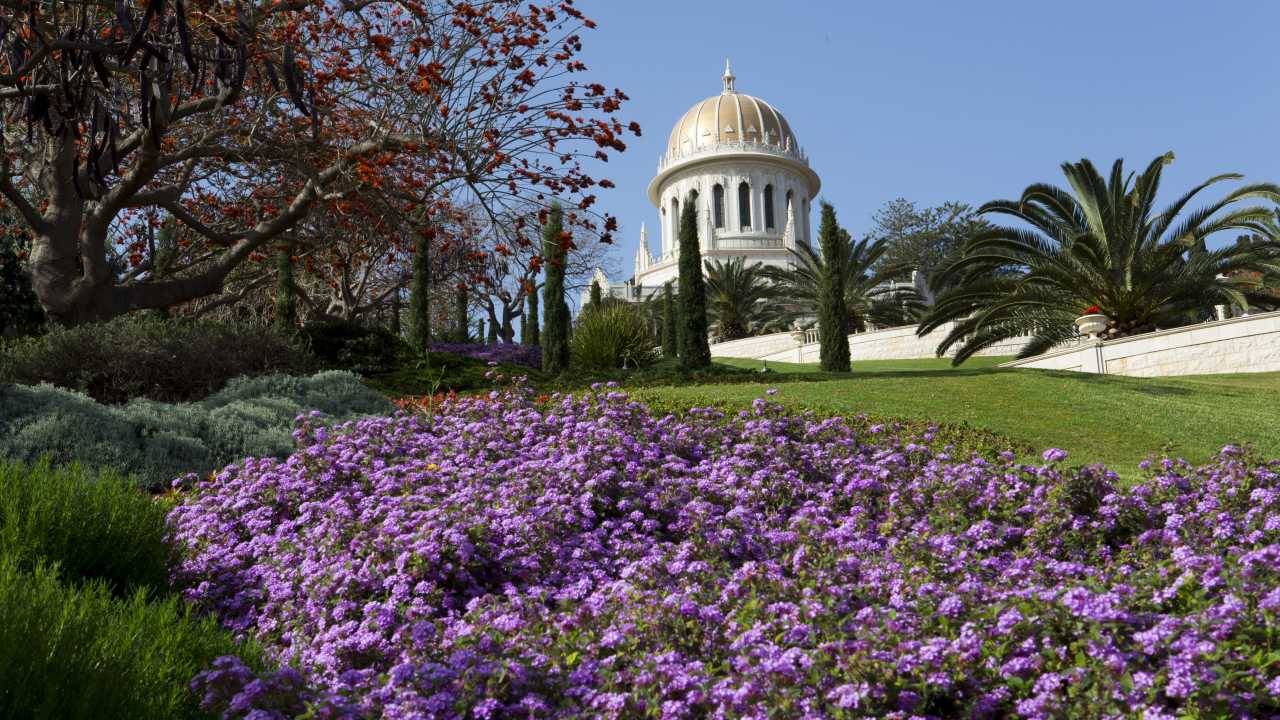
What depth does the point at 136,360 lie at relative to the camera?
11.6 meters

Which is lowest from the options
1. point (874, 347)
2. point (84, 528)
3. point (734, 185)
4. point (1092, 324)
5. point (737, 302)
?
point (84, 528)

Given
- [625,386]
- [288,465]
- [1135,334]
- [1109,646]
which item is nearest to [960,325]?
[1135,334]

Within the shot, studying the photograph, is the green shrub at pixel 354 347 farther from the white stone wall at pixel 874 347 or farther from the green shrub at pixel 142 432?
the white stone wall at pixel 874 347

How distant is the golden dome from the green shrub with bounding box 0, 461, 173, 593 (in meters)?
64.1

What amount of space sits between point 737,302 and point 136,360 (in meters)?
30.8

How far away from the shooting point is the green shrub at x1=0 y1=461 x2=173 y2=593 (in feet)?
15.7

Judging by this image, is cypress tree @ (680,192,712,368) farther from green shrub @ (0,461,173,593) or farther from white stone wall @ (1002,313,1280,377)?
green shrub @ (0,461,173,593)

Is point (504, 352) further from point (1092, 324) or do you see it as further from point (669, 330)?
point (1092, 324)

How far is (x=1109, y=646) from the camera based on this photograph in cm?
344

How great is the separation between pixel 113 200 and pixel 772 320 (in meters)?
30.8

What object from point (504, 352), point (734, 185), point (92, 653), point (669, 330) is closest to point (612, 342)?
point (504, 352)

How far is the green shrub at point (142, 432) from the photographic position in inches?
312

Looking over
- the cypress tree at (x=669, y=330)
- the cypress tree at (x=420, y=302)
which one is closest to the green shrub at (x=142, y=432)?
the cypress tree at (x=420, y=302)

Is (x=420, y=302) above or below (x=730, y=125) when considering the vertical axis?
below
